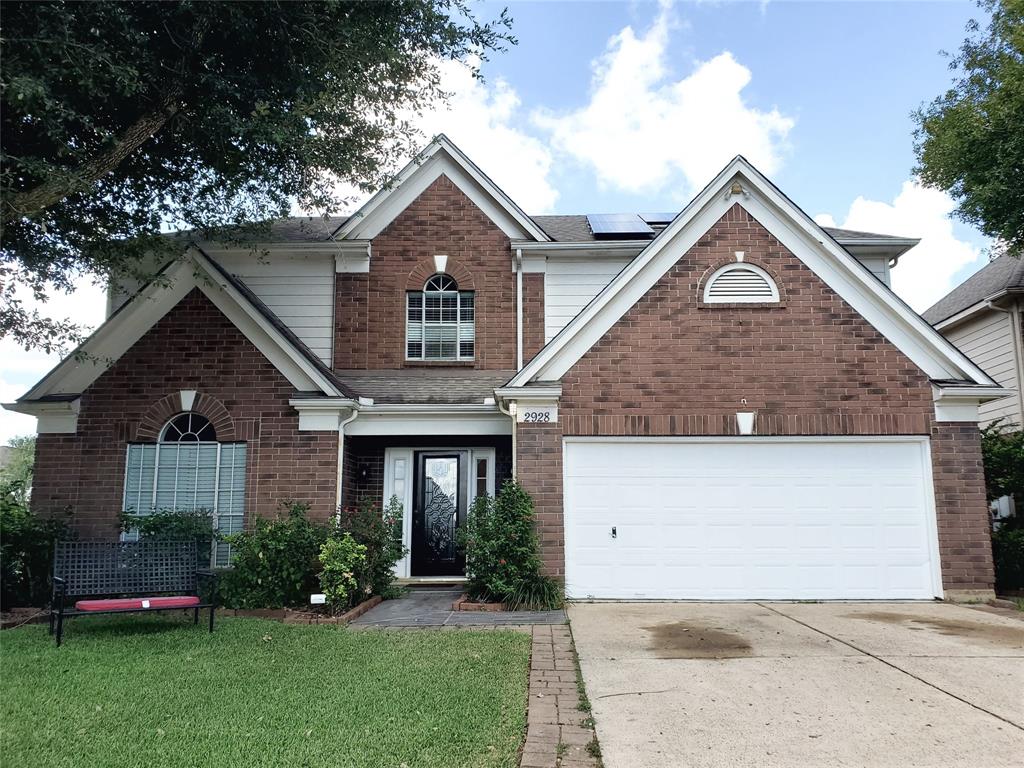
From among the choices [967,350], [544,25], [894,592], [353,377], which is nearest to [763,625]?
[894,592]

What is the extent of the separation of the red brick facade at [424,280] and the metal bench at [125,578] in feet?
16.5

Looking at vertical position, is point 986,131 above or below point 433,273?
above

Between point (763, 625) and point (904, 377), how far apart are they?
4622 mm

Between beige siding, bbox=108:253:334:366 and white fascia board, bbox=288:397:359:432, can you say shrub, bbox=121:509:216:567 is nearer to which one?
white fascia board, bbox=288:397:359:432

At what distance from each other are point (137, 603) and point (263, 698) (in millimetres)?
3156

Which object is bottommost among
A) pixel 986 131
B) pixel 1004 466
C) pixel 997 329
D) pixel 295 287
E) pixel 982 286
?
pixel 1004 466

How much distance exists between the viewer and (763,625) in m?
7.77

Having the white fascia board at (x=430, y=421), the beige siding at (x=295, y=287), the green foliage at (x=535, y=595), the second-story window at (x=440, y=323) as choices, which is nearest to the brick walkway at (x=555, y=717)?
the green foliage at (x=535, y=595)

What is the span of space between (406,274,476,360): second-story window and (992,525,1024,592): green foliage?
29.8 feet

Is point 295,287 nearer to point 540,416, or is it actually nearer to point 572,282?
point 572,282

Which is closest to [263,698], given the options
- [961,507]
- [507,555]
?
[507,555]

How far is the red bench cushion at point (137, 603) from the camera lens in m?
7.05

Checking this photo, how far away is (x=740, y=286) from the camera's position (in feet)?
33.5

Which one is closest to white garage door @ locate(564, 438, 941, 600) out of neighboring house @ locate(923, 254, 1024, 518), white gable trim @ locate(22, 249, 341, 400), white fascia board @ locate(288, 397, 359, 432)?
neighboring house @ locate(923, 254, 1024, 518)
